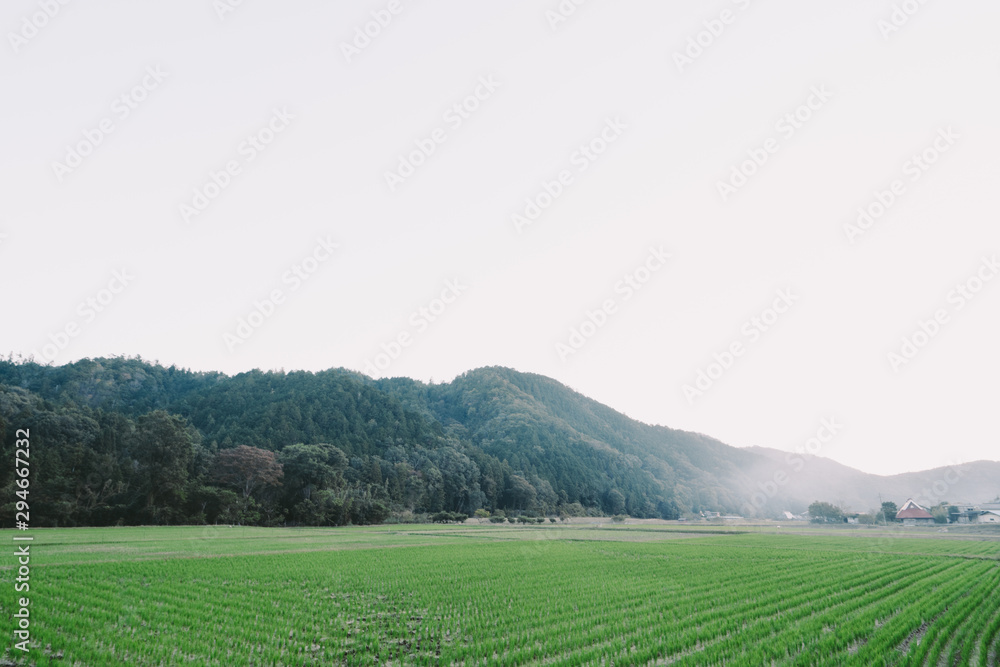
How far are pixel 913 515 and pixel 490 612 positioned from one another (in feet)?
391

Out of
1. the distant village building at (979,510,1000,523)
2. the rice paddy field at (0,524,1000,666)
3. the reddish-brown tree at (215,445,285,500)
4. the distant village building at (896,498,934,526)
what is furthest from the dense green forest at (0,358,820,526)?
the distant village building at (979,510,1000,523)

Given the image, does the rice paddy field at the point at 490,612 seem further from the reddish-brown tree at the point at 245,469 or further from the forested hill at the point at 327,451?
the reddish-brown tree at the point at 245,469

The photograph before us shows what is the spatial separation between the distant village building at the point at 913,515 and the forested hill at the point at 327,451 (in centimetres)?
4373

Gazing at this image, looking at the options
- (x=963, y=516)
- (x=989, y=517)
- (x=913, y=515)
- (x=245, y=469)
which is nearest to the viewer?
(x=245, y=469)

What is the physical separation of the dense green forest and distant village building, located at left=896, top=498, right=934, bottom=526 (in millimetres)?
43659

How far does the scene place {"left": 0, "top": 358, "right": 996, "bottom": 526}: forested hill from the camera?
54.9m

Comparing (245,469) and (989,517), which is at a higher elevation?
(245,469)

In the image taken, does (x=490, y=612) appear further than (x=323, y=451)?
No

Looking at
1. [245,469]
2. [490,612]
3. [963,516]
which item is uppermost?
[245,469]

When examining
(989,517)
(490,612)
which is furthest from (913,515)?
(490,612)

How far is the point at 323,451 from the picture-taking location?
234ft

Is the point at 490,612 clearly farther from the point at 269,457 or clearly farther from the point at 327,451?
the point at 327,451

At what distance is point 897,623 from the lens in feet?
40.2

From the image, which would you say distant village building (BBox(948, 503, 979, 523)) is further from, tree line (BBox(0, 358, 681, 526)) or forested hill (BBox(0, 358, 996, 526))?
tree line (BBox(0, 358, 681, 526))
